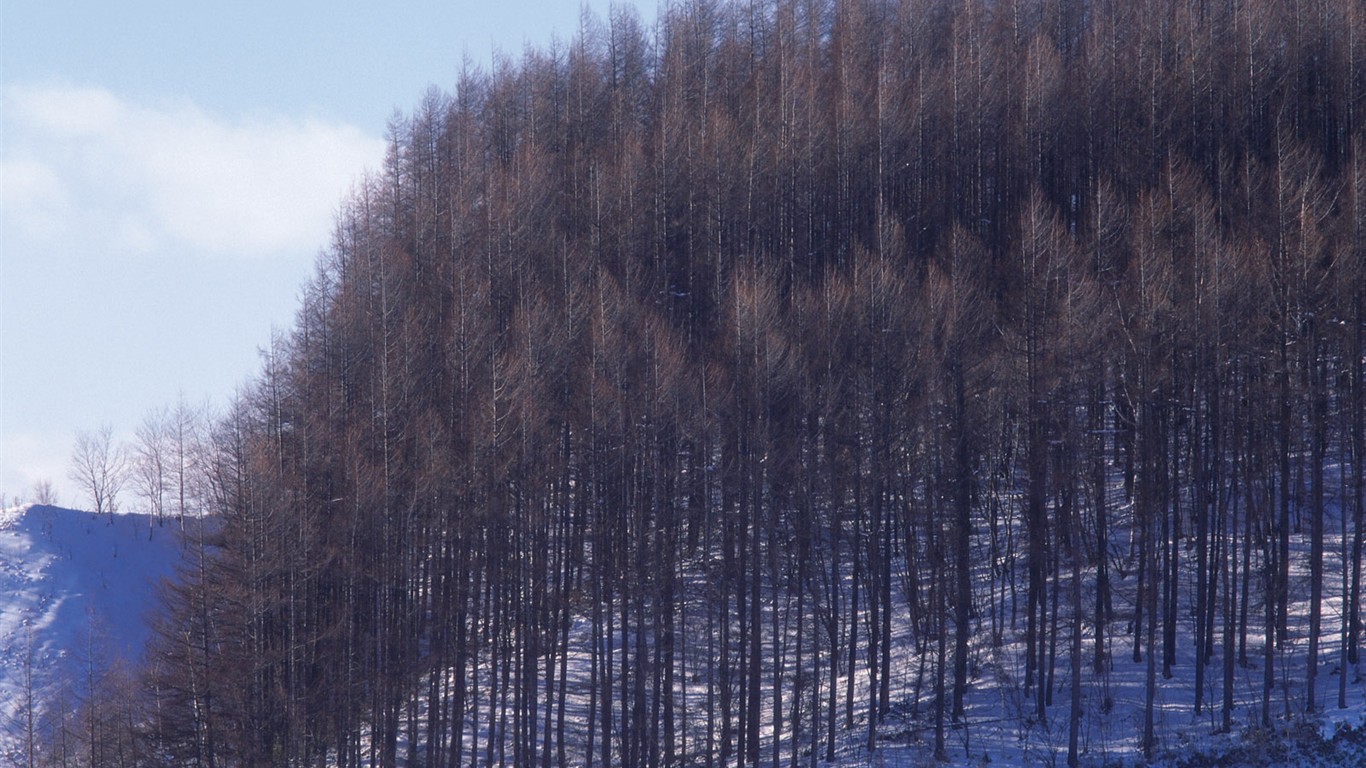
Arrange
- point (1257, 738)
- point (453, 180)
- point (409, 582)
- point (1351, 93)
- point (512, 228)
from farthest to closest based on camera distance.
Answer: point (453, 180)
point (1351, 93)
point (512, 228)
point (409, 582)
point (1257, 738)

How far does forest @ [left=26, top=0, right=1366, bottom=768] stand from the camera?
3919cm

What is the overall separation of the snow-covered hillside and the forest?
6225 mm

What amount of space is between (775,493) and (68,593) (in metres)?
40.0

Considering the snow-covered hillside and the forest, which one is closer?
the forest

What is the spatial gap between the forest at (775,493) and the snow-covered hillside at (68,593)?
245 inches

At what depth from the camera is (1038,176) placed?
197 feet

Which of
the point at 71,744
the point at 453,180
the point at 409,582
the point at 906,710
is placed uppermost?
the point at 453,180

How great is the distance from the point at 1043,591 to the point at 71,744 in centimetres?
3727

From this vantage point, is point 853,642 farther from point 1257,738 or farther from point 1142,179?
point 1142,179

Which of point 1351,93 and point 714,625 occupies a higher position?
point 1351,93

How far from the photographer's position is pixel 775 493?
42.9 metres

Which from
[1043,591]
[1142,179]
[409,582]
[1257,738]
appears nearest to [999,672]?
[1043,591]

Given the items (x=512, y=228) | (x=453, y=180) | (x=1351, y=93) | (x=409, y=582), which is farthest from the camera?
(x=453, y=180)

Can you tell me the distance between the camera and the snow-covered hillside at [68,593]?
55.9 metres
